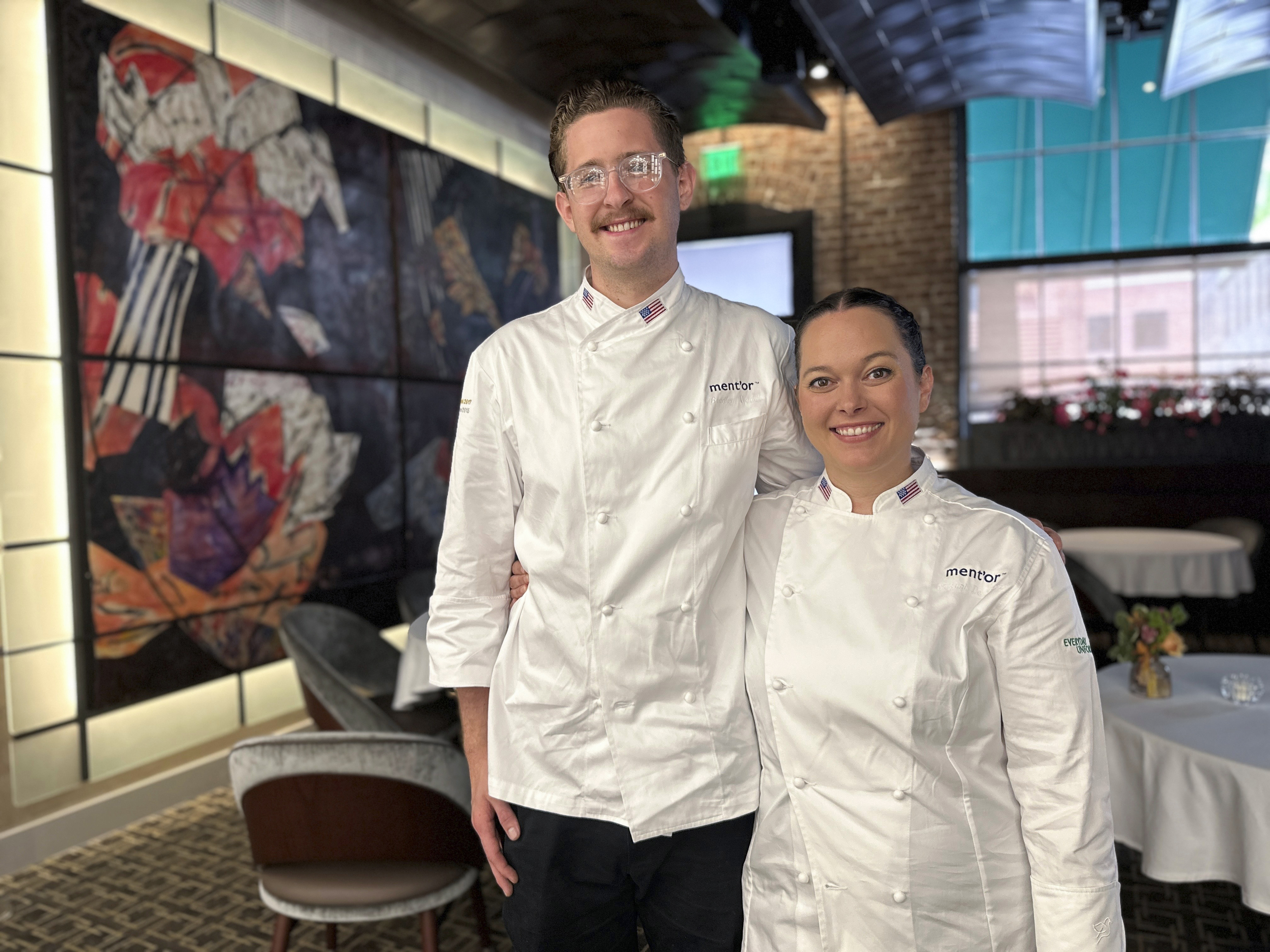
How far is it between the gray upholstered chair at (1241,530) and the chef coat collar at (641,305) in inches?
219

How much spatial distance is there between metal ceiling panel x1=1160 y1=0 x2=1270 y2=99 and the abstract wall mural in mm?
4828

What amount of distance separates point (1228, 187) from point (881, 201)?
2610 mm

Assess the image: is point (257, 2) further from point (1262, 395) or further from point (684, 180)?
point (1262, 395)

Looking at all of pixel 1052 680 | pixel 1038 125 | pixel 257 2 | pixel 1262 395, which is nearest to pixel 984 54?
pixel 1038 125

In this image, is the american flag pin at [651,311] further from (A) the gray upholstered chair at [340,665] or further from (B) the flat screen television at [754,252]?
(B) the flat screen television at [754,252]

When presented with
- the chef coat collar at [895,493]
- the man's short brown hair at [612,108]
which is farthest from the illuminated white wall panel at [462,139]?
the chef coat collar at [895,493]

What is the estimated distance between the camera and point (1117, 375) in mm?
6750

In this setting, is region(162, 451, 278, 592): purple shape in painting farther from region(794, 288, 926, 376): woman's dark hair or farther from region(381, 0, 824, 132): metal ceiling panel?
region(794, 288, 926, 376): woman's dark hair

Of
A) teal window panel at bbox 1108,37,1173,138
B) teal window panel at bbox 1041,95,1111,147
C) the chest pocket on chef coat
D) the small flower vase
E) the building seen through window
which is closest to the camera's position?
the chest pocket on chef coat

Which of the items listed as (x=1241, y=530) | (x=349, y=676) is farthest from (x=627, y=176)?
(x=1241, y=530)

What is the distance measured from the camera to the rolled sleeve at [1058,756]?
1193 millimetres

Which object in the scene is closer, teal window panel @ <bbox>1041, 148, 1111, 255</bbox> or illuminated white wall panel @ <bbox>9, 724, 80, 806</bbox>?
illuminated white wall panel @ <bbox>9, 724, 80, 806</bbox>

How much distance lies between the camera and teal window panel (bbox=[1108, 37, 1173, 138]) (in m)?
7.31

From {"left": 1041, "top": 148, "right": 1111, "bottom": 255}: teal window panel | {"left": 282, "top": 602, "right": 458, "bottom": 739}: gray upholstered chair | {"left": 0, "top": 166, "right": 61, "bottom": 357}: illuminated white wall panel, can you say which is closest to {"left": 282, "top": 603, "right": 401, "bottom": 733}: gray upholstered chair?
{"left": 282, "top": 602, "right": 458, "bottom": 739}: gray upholstered chair
